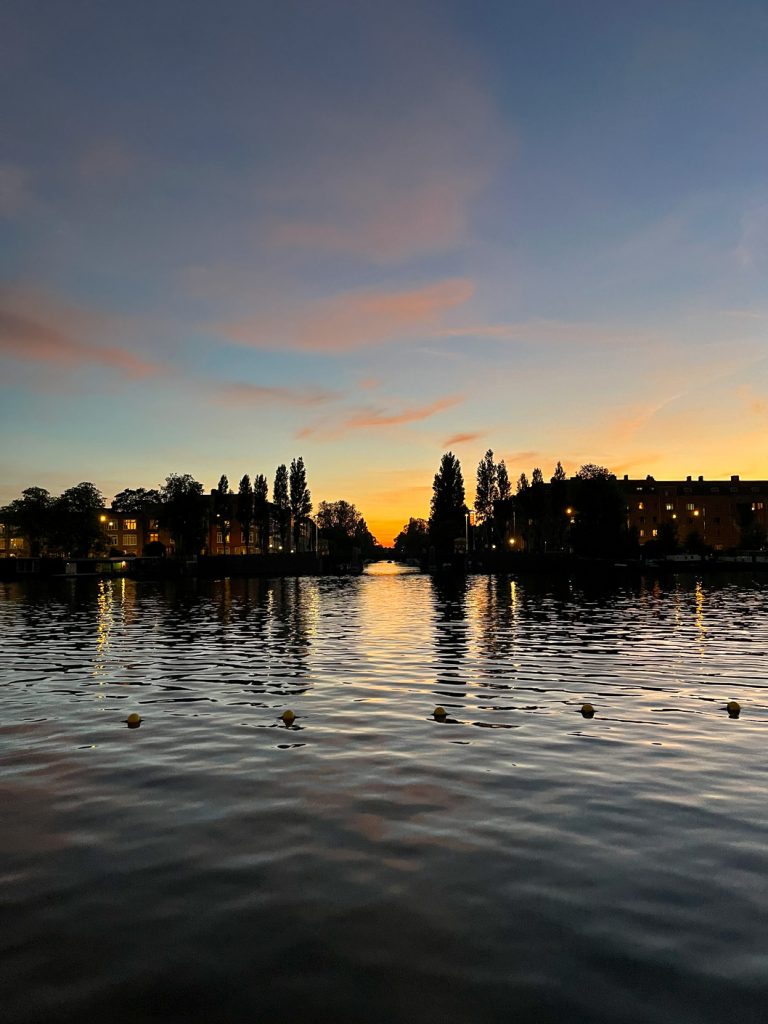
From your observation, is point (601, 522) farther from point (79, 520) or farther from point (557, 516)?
point (79, 520)

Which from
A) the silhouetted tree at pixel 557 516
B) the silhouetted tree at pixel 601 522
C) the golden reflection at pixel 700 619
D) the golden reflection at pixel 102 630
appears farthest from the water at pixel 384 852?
the silhouetted tree at pixel 557 516

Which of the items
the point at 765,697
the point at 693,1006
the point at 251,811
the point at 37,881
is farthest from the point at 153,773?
the point at 765,697

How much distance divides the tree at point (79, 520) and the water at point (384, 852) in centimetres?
16977

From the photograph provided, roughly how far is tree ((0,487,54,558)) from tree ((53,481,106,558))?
6.66ft

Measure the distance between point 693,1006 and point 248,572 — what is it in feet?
467

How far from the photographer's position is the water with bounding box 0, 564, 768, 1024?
6.77 m

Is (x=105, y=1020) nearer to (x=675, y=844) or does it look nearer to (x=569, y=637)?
(x=675, y=844)

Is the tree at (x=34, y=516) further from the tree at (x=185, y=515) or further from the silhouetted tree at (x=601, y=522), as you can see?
the silhouetted tree at (x=601, y=522)

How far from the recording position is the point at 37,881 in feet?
29.9

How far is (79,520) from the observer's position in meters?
184

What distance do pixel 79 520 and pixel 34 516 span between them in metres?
10.0

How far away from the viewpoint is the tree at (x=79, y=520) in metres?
181

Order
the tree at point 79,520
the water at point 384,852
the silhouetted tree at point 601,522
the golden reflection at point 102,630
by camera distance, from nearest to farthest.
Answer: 1. the water at point 384,852
2. the golden reflection at point 102,630
3. the silhouetted tree at point 601,522
4. the tree at point 79,520

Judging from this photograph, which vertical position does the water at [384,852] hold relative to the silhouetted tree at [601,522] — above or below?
below
